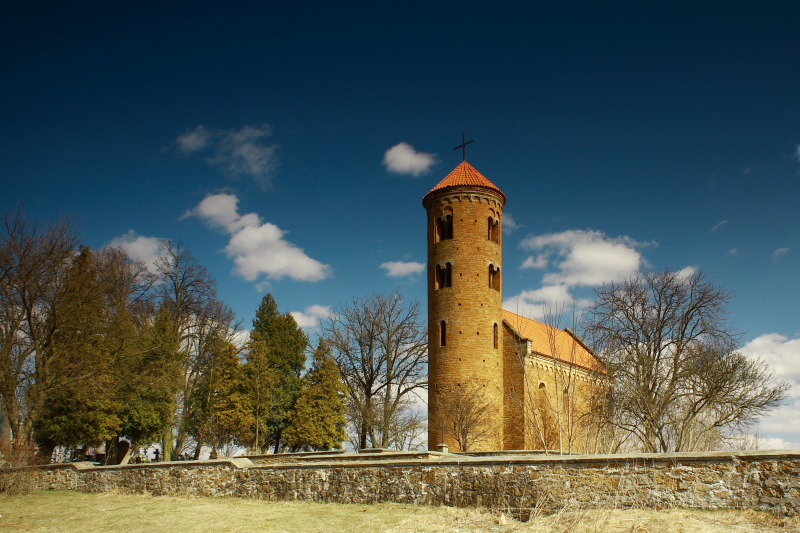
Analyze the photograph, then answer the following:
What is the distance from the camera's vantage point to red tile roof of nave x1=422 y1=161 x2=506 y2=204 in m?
34.3

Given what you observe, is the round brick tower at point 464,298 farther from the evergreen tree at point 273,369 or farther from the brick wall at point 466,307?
the evergreen tree at point 273,369

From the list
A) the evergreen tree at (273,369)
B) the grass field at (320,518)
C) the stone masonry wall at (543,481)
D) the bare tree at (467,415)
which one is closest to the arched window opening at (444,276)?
the bare tree at (467,415)

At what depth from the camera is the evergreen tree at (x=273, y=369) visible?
33781mm

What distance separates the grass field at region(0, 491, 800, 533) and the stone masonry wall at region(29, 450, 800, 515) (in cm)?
31

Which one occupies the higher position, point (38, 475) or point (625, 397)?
point (625, 397)

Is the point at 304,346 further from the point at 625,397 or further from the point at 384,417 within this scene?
the point at 625,397

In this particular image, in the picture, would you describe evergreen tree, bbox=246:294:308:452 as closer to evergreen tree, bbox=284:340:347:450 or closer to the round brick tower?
evergreen tree, bbox=284:340:347:450

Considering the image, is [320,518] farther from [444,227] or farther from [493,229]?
[493,229]

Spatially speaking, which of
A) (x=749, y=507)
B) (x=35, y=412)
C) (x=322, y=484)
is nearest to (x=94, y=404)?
(x=35, y=412)

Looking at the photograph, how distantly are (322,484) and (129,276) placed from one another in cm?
2148

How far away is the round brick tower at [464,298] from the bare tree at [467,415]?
9cm

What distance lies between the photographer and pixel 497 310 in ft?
110

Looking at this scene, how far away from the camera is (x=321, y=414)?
34188mm

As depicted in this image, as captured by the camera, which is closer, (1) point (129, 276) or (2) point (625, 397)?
(2) point (625, 397)
